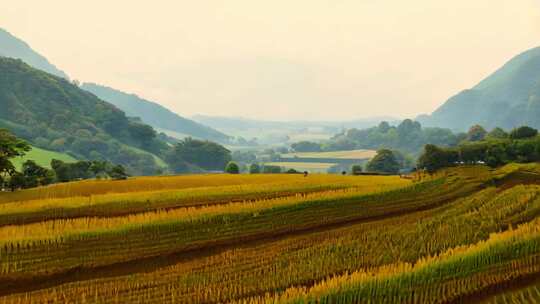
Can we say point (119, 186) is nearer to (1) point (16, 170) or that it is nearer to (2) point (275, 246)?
(1) point (16, 170)

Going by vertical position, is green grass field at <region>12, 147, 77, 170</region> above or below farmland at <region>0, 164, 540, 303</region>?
above

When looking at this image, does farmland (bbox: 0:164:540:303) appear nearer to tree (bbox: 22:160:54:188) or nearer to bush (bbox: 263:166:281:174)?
tree (bbox: 22:160:54:188)

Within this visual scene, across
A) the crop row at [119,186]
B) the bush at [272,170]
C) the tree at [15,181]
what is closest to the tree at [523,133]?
the crop row at [119,186]

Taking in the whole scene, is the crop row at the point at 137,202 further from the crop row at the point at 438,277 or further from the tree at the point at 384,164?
the tree at the point at 384,164

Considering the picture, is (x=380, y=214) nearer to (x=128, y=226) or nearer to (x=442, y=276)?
(x=442, y=276)

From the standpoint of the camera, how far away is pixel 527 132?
8106 centimetres

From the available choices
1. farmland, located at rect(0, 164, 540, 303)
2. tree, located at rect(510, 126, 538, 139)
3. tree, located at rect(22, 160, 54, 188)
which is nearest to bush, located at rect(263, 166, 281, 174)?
tree, located at rect(510, 126, 538, 139)

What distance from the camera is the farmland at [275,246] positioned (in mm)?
17891

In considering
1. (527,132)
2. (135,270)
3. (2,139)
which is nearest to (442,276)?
(135,270)

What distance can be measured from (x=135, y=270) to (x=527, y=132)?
275ft

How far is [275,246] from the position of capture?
24.8m

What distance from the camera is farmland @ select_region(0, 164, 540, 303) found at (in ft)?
58.7

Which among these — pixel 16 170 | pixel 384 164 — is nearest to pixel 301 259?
pixel 16 170

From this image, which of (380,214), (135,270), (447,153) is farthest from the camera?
(447,153)
